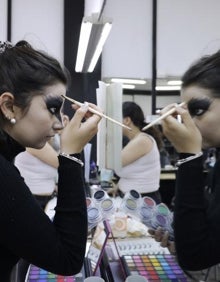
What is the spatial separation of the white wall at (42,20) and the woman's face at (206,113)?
173 inches

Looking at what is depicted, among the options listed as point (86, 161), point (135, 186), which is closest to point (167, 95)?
point (86, 161)

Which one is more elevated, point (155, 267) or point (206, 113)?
point (206, 113)

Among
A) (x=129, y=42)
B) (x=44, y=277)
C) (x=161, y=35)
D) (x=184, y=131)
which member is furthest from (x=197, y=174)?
(x=161, y=35)

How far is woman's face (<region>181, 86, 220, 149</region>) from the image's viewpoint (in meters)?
0.95

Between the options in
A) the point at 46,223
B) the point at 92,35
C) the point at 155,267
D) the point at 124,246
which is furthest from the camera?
the point at 92,35

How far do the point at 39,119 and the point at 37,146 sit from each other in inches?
3.4

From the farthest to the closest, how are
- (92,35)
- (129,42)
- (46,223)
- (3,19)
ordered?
(129,42) → (3,19) → (92,35) → (46,223)

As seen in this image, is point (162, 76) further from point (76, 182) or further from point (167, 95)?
point (76, 182)

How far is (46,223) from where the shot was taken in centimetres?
84

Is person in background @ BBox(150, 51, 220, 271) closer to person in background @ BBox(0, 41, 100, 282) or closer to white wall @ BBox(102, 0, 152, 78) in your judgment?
person in background @ BBox(0, 41, 100, 282)

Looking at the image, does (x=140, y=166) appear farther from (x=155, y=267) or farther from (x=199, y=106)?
(x=199, y=106)

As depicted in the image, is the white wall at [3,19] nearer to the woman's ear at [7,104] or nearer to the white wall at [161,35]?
the white wall at [161,35]

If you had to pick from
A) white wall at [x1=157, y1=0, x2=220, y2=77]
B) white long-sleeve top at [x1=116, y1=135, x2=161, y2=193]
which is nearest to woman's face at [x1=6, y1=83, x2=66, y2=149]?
white long-sleeve top at [x1=116, y1=135, x2=161, y2=193]

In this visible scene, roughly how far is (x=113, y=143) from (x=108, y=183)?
1822 mm
